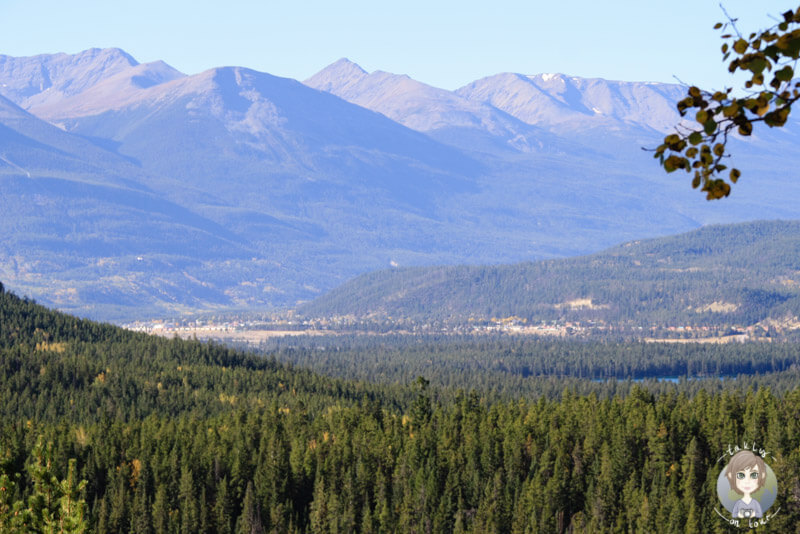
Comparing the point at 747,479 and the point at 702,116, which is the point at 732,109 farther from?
the point at 747,479

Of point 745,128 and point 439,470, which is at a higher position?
point 745,128

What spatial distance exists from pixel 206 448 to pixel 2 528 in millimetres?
109787

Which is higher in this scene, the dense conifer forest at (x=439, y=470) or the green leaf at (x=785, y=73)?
the green leaf at (x=785, y=73)

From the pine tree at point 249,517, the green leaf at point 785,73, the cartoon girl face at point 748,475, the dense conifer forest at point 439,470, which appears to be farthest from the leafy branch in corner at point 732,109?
the pine tree at point 249,517

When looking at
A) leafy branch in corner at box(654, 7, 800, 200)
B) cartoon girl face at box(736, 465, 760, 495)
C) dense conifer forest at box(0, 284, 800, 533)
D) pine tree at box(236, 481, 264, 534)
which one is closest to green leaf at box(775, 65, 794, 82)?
leafy branch in corner at box(654, 7, 800, 200)

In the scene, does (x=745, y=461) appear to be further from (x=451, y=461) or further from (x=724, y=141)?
(x=451, y=461)

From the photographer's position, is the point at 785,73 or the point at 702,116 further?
the point at 702,116

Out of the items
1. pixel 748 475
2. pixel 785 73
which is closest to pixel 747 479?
pixel 748 475

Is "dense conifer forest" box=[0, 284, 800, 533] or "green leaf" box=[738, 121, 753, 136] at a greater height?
"green leaf" box=[738, 121, 753, 136]

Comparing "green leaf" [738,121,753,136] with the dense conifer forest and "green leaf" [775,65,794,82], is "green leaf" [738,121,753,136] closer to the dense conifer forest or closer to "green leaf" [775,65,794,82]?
"green leaf" [775,65,794,82]

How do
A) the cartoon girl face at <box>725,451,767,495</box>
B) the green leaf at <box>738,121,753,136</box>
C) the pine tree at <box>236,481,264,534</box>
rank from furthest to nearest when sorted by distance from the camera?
the pine tree at <box>236,481,264,534</box>, the cartoon girl face at <box>725,451,767,495</box>, the green leaf at <box>738,121,753,136</box>

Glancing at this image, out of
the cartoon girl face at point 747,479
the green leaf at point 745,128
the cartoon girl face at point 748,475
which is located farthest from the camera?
the cartoon girl face at point 748,475

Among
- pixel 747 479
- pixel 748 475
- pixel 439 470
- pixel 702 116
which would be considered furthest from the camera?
pixel 439 470

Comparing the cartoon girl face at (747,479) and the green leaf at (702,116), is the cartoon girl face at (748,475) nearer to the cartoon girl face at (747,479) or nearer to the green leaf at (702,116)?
the cartoon girl face at (747,479)
